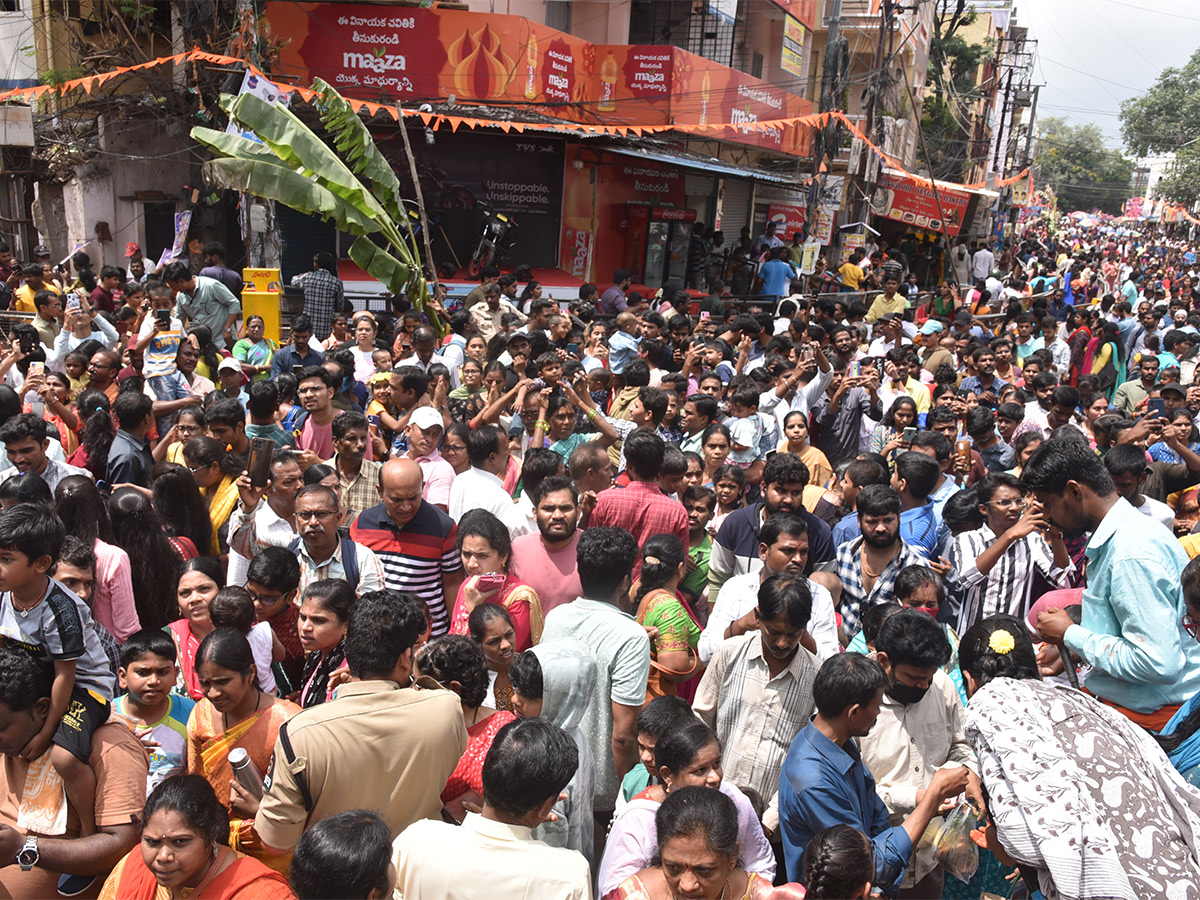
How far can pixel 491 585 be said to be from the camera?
150 inches

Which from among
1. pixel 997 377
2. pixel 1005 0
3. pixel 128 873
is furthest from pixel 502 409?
pixel 1005 0

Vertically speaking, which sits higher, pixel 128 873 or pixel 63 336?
pixel 63 336

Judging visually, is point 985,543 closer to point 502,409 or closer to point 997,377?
point 502,409

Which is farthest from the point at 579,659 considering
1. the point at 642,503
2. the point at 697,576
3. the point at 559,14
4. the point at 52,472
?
the point at 559,14

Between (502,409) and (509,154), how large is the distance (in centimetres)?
1119

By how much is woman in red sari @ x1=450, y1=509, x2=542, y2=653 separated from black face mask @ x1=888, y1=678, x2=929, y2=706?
1.45m

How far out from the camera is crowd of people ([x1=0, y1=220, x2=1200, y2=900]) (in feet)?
7.85

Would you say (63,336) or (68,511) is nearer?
(68,511)

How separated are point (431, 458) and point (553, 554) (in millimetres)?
1500

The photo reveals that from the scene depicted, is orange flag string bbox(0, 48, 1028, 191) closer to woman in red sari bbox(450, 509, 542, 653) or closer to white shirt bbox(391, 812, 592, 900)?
A: woman in red sari bbox(450, 509, 542, 653)

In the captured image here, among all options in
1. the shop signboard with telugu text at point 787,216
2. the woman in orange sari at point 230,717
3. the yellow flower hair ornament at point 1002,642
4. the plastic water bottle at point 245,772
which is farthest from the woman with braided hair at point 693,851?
the shop signboard with telugu text at point 787,216

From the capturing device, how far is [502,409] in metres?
6.36

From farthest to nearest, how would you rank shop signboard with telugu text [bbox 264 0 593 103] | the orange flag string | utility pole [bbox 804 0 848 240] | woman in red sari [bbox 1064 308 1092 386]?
utility pole [bbox 804 0 848 240] < shop signboard with telugu text [bbox 264 0 593 103] < woman in red sari [bbox 1064 308 1092 386] < the orange flag string

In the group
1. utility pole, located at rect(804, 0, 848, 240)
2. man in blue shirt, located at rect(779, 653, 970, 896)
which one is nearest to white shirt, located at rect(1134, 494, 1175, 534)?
man in blue shirt, located at rect(779, 653, 970, 896)
